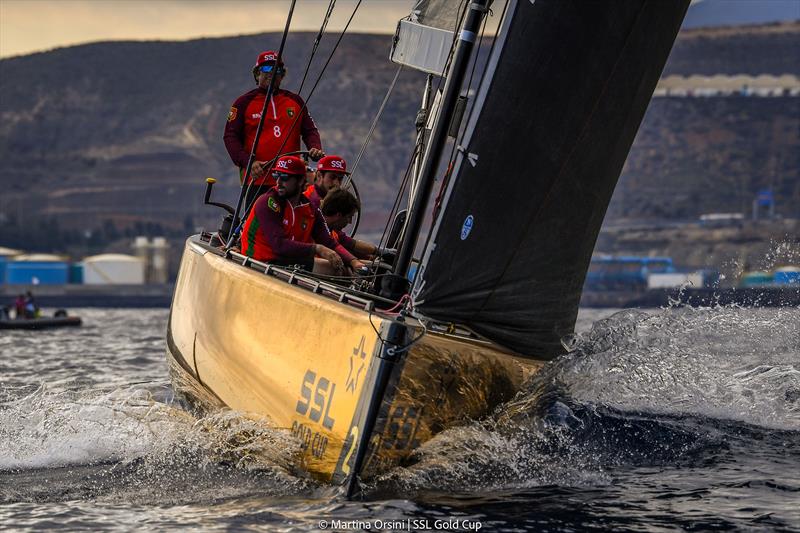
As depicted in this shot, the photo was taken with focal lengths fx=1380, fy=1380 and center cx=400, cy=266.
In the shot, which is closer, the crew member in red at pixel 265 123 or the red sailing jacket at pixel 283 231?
the red sailing jacket at pixel 283 231

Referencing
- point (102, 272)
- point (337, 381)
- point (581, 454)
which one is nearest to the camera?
point (337, 381)

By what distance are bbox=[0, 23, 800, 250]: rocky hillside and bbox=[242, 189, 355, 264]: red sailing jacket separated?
96424 mm

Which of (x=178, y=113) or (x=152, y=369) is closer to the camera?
(x=152, y=369)

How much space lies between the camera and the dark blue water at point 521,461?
4910 millimetres

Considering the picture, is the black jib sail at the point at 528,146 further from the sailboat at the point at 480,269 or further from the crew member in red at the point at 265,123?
the crew member in red at the point at 265,123

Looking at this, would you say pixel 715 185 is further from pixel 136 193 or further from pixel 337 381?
pixel 337 381

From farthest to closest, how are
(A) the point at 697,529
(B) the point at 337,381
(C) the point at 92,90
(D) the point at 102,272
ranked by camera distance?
(C) the point at 92,90
(D) the point at 102,272
(B) the point at 337,381
(A) the point at 697,529

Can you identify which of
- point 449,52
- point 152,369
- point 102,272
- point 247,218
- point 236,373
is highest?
point 449,52

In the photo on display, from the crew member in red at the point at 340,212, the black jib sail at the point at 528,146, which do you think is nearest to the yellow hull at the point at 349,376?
the black jib sail at the point at 528,146

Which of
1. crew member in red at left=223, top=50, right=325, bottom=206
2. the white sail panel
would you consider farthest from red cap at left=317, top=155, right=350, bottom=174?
the white sail panel

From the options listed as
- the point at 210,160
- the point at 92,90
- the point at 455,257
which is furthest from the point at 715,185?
the point at 455,257

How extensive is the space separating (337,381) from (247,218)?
2.10 m

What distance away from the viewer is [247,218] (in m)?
7.09

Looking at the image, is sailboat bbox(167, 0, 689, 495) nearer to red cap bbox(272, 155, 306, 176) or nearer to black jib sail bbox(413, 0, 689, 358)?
black jib sail bbox(413, 0, 689, 358)
